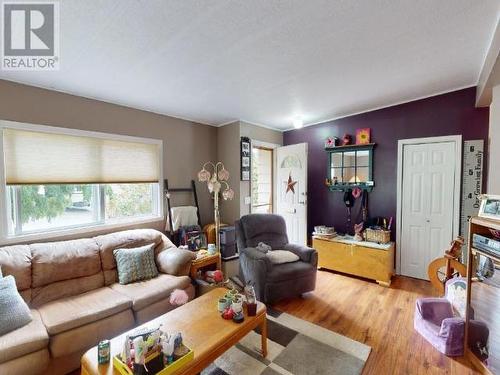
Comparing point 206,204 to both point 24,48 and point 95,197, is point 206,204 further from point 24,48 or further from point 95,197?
point 24,48

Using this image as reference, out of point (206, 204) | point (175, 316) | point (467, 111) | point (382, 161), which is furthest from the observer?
point (206, 204)

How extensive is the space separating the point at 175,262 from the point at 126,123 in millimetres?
1817

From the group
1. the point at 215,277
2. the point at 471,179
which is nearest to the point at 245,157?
the point at 215,277

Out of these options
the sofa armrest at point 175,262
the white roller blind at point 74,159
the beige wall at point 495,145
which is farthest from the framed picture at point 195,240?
the beige wall at point 495,145

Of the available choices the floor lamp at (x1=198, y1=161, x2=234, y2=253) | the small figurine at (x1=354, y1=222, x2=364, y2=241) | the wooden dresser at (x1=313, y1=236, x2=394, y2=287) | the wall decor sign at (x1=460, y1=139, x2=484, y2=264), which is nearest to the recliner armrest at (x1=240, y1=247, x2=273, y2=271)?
the floor lamp at (x1=198, y1=161, x2=234, y2=253)

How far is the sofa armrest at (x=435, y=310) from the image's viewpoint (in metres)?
2.24

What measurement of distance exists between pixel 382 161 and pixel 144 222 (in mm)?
3561

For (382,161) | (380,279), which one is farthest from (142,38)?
(380,279)

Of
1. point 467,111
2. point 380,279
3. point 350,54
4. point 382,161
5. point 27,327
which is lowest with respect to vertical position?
point 380,279

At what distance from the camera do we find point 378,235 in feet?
11.5

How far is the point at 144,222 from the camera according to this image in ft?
10.5

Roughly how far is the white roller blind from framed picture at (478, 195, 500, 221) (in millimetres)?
3405

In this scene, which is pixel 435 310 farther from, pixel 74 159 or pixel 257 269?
pixel 74 159

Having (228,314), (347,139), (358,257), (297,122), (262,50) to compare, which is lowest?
(358,257)
